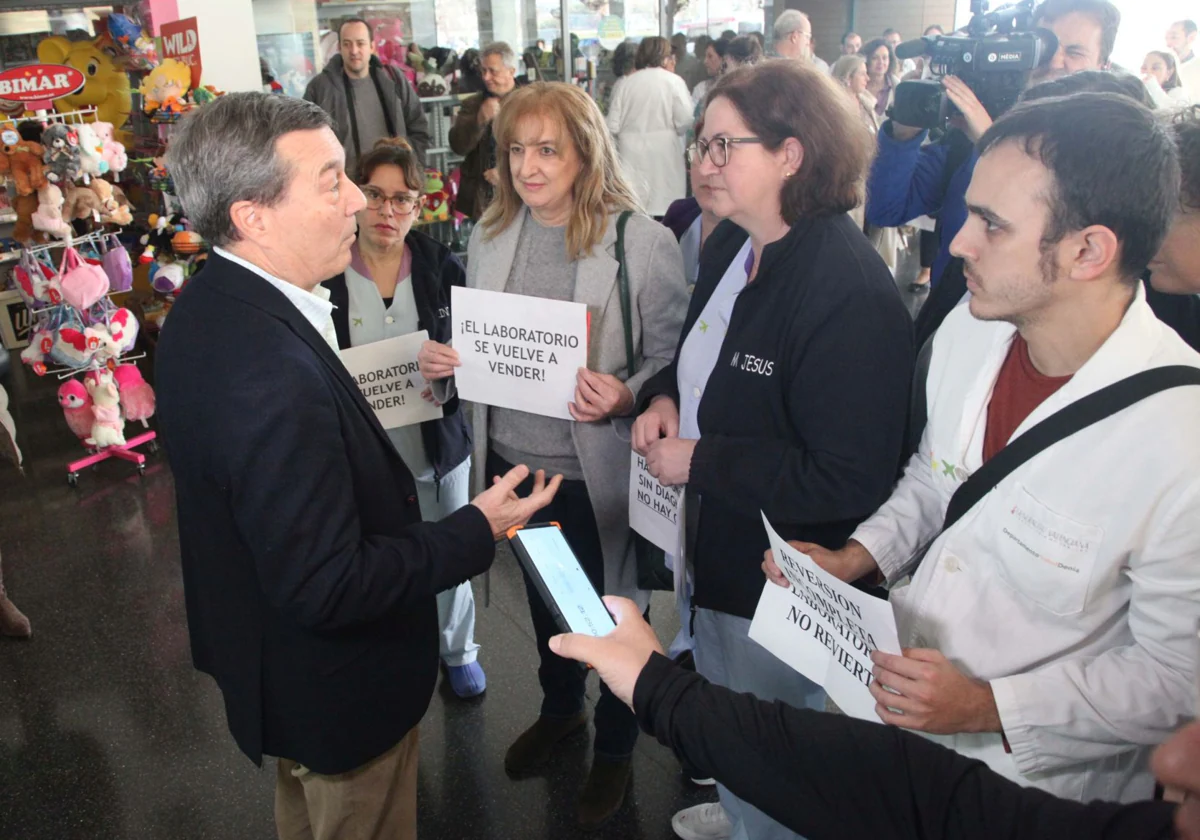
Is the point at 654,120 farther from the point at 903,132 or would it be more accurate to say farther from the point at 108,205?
the point at 903,132

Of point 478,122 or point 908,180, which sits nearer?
point 908,180

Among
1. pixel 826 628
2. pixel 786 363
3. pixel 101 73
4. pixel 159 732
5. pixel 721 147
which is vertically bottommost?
pixel 159 732

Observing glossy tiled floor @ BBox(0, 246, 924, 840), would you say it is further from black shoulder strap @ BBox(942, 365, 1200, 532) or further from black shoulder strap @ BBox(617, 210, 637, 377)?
black shoulder strap @ BBox(942, 365, 1200, 532)

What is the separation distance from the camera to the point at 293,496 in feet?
4.27

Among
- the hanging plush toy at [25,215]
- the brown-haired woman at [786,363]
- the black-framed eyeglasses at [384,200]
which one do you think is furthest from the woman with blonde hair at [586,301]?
the hanging plush toy at [25,215]

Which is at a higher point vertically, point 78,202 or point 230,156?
point 230,156

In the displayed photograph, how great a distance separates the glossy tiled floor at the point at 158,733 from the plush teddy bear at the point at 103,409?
2.32 feet

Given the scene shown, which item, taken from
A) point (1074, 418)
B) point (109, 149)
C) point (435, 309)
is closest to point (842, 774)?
point (1074, 418)

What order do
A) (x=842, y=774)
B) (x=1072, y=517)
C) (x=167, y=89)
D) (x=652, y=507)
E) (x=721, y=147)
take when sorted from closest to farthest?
(x=842, y=774), (x=1072, y=517), (x=721, y=147), (x=652, y=507), (x=167, y=89)

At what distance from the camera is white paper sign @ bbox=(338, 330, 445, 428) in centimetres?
228

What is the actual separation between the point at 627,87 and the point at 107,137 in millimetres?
3653

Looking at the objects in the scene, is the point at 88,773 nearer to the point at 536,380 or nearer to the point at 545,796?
the point at 545,796

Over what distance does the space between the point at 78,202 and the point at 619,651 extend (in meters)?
4.45

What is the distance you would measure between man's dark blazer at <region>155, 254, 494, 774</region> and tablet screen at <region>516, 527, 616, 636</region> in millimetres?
128
